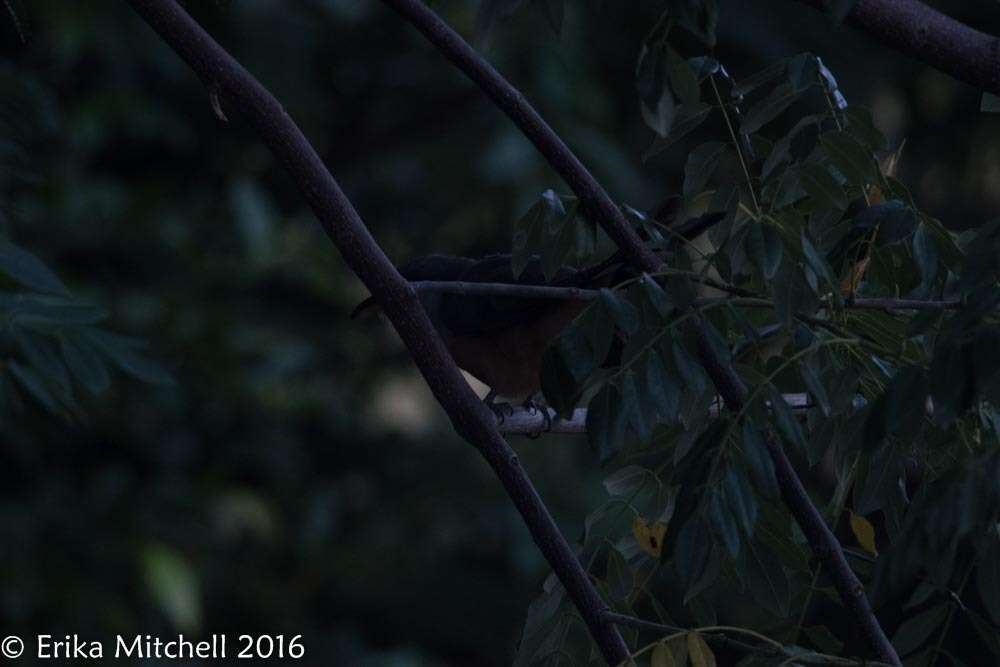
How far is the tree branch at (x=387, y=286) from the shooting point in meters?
1.41

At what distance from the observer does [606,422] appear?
131 cm

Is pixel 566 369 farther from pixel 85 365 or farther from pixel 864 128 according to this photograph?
pixel 85 365

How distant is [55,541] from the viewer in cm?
416

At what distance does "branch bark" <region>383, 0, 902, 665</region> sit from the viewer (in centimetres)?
135

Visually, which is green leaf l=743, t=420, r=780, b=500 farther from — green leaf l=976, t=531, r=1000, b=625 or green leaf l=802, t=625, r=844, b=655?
green leaf l=802, t=625, r=844, b=655

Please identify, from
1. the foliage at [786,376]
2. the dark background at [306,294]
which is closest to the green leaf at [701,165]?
the foliage at [786,376]

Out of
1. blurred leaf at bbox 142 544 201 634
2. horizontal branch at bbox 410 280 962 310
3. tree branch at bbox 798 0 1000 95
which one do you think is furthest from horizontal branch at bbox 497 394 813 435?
blurred leaf at bbox 142 544 201 634

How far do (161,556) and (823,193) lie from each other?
10.1 feet

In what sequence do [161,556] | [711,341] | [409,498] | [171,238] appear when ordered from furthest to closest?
[409,498]
[171,238]
[161,556]
[711,341]

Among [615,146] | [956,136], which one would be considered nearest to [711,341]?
[615,146]

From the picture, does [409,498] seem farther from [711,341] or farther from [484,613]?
[711,341]

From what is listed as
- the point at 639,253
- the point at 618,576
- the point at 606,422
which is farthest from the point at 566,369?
the point at 618,576

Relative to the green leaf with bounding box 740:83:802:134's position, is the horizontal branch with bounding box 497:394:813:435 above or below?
below

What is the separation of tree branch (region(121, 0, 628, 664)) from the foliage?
11 centimetres
